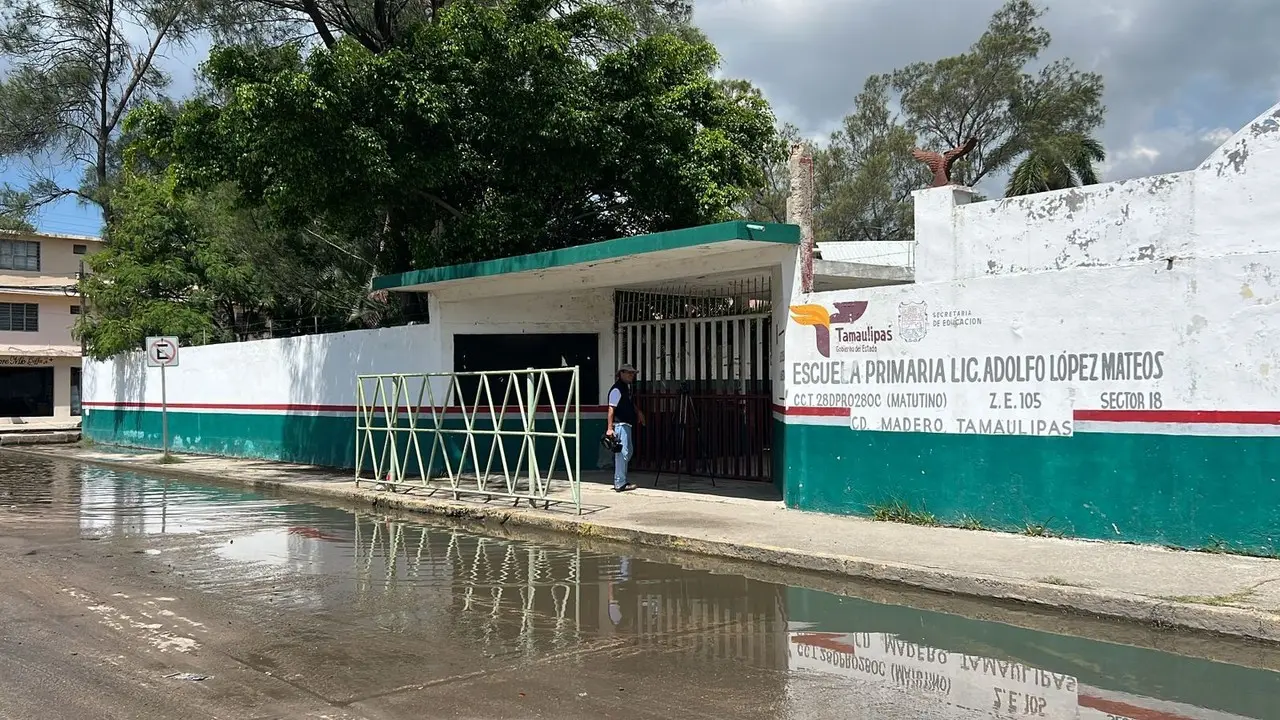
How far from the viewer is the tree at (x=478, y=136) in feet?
45.5

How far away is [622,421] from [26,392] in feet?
145

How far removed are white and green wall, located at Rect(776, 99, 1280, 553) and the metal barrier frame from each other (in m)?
2.80

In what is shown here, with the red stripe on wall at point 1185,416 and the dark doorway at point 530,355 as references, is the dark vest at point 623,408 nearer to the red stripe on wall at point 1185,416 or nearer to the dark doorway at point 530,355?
the dark doorway at point 530,355

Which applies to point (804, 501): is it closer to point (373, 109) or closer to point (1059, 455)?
point (1059, 455)

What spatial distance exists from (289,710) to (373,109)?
11.2m

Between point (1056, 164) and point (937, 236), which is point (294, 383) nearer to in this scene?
point (937, 236)

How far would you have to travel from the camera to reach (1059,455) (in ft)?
29.1

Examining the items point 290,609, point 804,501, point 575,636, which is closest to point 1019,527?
point 804,501

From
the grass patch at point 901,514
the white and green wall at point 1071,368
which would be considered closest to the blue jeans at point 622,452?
the white and green wall at point 1071,368

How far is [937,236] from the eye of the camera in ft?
35.6

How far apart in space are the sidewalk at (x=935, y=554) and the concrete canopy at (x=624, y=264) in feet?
9.82

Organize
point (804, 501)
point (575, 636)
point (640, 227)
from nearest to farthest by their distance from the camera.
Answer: point (575, 636) < point (804, 501) < point (640, 227)

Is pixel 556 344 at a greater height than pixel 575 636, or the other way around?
pixel 556 344

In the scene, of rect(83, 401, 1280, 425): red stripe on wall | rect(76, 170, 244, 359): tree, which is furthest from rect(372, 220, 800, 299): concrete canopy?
rect(76, 170, 244, 359): tree
